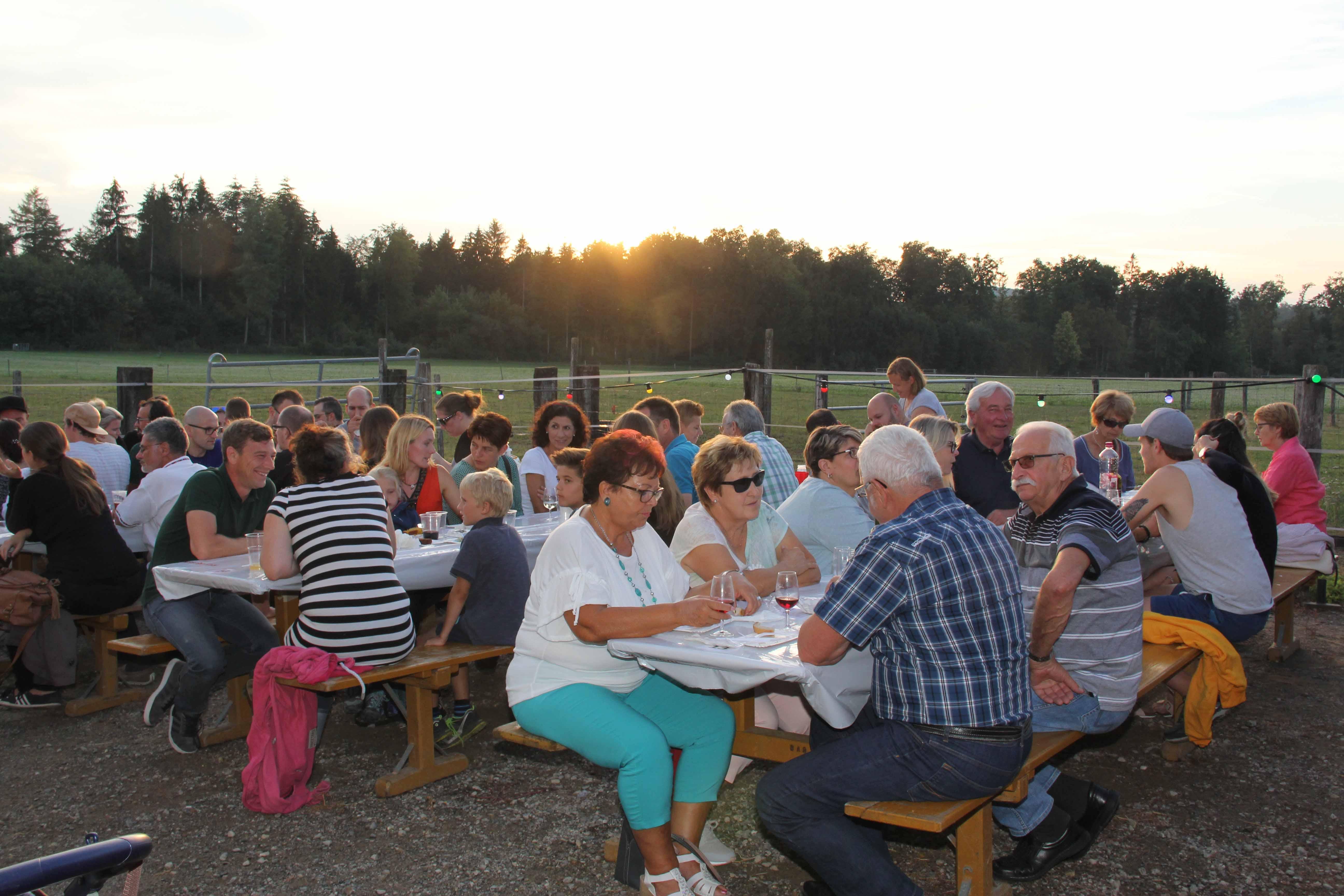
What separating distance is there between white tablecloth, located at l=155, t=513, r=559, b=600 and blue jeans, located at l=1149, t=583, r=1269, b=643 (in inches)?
113

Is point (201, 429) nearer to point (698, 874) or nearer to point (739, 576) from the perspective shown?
point (739, 576)

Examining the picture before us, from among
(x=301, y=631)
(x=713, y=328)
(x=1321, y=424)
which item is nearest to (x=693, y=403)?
(x=301, y=631)

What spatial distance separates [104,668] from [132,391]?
652cm


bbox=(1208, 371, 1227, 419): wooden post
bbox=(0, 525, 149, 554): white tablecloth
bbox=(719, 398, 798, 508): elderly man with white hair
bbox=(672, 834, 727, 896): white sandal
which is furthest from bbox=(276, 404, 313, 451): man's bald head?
bbox=(1208, 371, 1227, 419): wooden post

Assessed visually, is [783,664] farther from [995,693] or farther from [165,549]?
[165,549]

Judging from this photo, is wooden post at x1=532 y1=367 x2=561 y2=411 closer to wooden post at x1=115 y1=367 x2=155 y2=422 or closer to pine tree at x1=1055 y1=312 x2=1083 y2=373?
wooden post at x1=115 y1=367 x2=155 y2=422

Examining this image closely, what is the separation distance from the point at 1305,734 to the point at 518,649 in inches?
150

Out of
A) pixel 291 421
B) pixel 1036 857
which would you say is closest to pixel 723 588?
pixel 1036 857

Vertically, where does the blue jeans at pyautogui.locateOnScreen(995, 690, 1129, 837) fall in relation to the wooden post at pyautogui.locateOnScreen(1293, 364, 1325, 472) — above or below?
below

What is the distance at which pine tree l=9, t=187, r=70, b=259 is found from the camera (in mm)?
70000

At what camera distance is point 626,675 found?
305cm

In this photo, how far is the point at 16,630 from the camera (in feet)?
16.0

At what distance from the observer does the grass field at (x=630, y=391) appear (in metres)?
15.9

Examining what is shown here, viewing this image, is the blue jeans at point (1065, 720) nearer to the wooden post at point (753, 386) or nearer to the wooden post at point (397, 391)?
the wooden post at point (753, 386)
